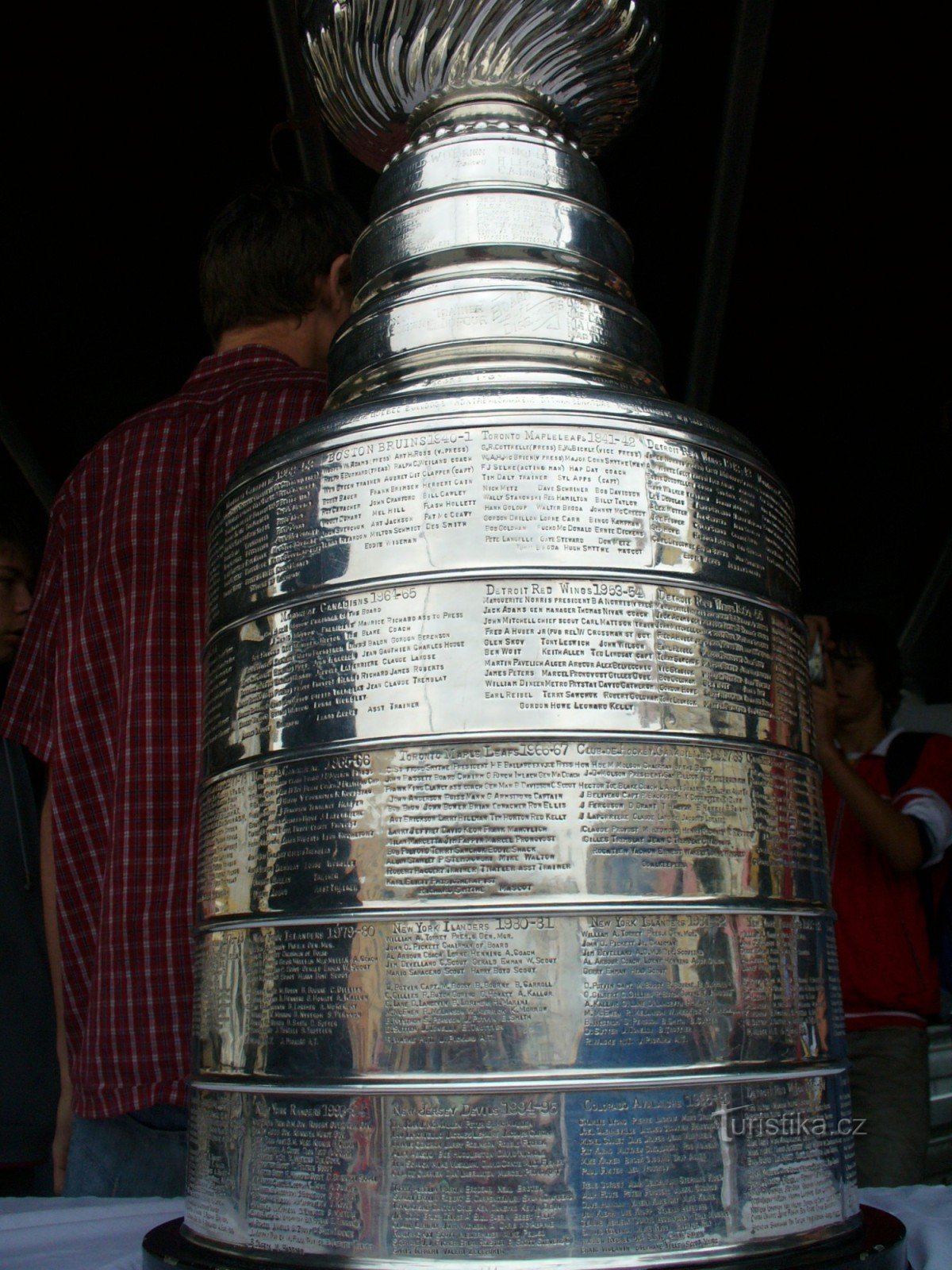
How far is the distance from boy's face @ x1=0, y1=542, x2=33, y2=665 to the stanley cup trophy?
4.87ft

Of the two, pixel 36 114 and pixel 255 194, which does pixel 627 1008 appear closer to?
pixel 255 194

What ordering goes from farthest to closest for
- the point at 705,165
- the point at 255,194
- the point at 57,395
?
the point at 57,395
the point at 705,165
the point at 255,194

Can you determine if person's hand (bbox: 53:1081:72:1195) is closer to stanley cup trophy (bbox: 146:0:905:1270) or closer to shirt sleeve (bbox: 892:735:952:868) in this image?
stanley cup trophy (bbox: 146:0:905:1270)

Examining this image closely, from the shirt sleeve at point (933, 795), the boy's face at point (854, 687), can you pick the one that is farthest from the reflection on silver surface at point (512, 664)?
the boy's face at point (854, 687)

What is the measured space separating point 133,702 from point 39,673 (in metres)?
0.32

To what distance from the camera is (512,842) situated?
3.55 feet

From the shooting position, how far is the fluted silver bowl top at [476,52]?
5.08ft

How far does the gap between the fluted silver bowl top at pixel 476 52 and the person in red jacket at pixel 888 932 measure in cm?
131

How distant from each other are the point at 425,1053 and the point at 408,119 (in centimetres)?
135

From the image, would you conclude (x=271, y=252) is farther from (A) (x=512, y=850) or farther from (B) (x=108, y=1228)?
(B) (x=108, y=1228)

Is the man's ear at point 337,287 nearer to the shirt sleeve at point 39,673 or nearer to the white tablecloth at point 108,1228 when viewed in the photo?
the shirt sleeve at point 39,673

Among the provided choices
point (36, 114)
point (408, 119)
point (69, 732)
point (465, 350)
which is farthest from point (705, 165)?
point (69, 732)

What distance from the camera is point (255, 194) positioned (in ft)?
6.36

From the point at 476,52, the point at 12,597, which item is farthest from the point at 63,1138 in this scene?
the point at 476,52
